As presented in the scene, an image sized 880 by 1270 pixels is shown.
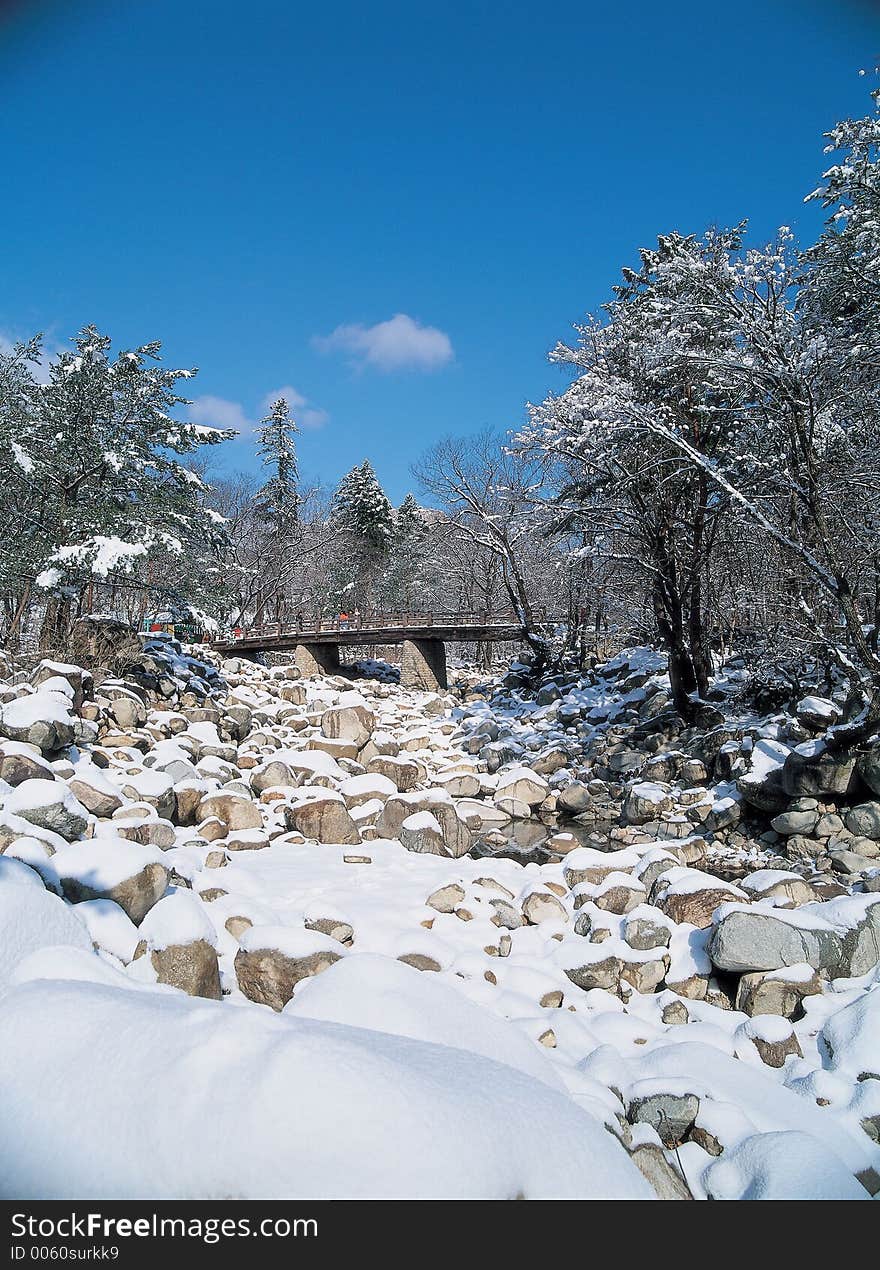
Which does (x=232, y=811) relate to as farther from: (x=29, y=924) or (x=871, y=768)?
(x=871, y=768)

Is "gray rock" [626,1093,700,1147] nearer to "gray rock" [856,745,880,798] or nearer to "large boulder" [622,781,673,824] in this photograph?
"gray rock" [856,745,880,798]

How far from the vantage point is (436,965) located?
18.4ft

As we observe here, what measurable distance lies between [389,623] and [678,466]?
19.1m

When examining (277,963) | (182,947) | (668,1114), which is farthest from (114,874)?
(668,1114)

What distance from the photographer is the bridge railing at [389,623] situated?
27.8m

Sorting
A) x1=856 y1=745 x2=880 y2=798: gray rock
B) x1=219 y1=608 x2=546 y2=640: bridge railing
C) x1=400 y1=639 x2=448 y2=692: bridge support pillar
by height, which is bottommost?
x1=856 y1=745 x2=880 y2=798: gray rock

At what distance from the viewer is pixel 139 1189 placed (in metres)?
2.24

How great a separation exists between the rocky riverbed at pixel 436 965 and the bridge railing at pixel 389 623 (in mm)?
14039

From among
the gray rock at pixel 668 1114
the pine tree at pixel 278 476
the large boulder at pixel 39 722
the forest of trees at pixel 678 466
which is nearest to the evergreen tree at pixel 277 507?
the pine tree at pixel 278 476

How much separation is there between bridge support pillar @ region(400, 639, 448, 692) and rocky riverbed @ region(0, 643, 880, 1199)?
12.8 metres

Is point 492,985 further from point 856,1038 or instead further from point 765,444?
point 765,444

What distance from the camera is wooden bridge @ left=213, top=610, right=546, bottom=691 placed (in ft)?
86.5

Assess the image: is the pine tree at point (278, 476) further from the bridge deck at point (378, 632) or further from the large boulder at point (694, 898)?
the large boulder at point (694, 898)

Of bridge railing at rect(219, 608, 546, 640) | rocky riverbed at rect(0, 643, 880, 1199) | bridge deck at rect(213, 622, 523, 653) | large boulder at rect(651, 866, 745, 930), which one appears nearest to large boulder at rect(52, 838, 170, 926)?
rocky riverbed at rect(0, 643, 880, 1199)
